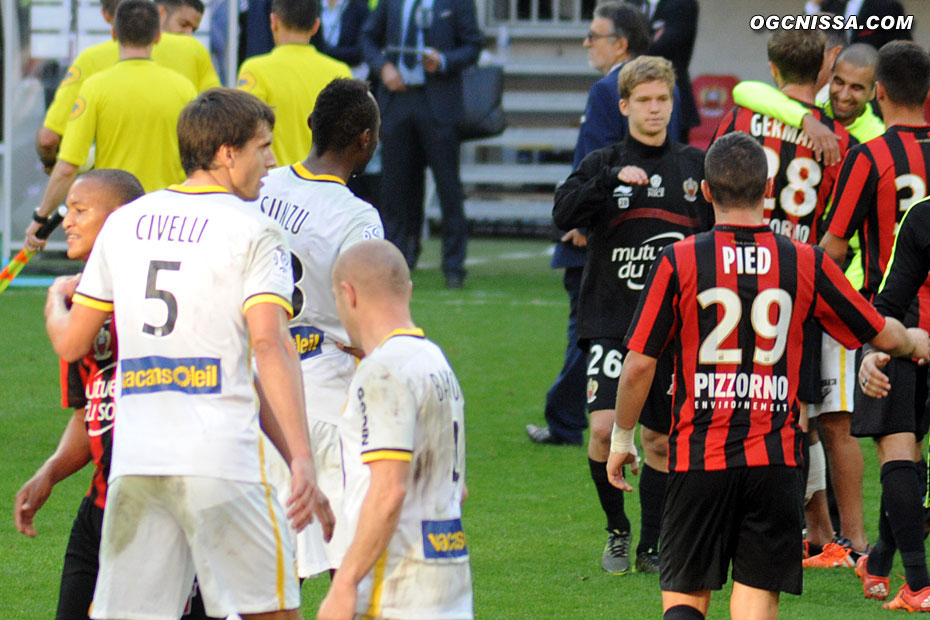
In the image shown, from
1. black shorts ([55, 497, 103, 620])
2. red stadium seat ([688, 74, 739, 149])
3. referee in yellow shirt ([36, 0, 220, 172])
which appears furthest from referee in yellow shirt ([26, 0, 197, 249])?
red stadium seat ([688, 74, 739, 149])

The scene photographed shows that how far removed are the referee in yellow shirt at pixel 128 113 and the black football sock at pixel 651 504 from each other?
380 cm

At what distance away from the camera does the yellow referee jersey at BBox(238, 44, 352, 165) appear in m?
8.44

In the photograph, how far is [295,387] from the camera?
12.4ft

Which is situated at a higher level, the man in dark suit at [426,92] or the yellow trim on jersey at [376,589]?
the man in dark suit at [426,92]

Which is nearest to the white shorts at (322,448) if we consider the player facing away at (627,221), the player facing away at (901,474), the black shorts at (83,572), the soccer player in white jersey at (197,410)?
the black shorts at (83,572)

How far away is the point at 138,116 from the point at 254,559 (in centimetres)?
500

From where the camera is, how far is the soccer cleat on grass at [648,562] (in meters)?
6.07

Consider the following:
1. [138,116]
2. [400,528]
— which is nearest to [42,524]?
[138,116]

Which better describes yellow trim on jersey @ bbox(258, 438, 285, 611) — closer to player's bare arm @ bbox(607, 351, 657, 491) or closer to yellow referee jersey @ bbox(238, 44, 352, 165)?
player's bare arm @ bbox(607, 351, 657, 491)

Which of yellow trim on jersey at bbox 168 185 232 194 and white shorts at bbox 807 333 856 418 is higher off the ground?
yellow trim on jersey at bbox 168 185 232 194

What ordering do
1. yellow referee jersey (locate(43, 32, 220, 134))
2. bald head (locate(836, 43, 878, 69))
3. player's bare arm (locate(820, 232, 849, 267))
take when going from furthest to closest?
yellow referee jersey (locate(43, 32, 220, 134)) < bald head (locate(836, 43, 878, 69)) < player's bare arm (locate(820, 232, 849, 267))

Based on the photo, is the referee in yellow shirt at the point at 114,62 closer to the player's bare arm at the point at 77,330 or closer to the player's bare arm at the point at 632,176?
the player's bare arm at the point at 632,176

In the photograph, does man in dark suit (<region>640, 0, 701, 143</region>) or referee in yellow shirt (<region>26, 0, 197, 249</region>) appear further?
man in dark suit (<region>640, 0, 701, 143</region>)

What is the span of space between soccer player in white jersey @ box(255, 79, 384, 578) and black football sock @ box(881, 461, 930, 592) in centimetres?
211
